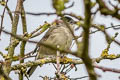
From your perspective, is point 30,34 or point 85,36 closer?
point 85,36

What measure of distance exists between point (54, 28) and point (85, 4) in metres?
4.30

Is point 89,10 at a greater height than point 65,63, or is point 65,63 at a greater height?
point 89,10

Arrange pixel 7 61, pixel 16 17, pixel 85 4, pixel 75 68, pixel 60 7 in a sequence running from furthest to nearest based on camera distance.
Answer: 1. pixel 16 17
2. pixel 75 68
3. pixel 7 61
4. pixel 60 7
5. pixel 85 4

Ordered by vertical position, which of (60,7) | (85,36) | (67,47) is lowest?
(67,47)

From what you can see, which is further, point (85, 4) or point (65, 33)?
point (65, 33)

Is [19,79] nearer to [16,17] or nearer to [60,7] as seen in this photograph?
[16,17]

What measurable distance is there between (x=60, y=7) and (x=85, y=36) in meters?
0.19

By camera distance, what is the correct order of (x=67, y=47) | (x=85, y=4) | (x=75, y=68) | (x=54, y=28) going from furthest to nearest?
(x=54, y=28)
(x=67, y=47)
(x=75, y=68)
(x=85, y=4)

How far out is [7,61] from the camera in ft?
11.0

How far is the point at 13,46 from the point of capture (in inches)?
152

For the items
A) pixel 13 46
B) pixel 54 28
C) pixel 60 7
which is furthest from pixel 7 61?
pixel 54 28

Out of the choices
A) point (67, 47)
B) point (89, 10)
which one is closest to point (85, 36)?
point (89, 10)

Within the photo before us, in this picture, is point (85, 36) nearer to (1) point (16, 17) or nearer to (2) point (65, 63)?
(2) point (65, 63)

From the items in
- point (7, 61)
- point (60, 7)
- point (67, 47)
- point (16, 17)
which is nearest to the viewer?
point (60, 7)
